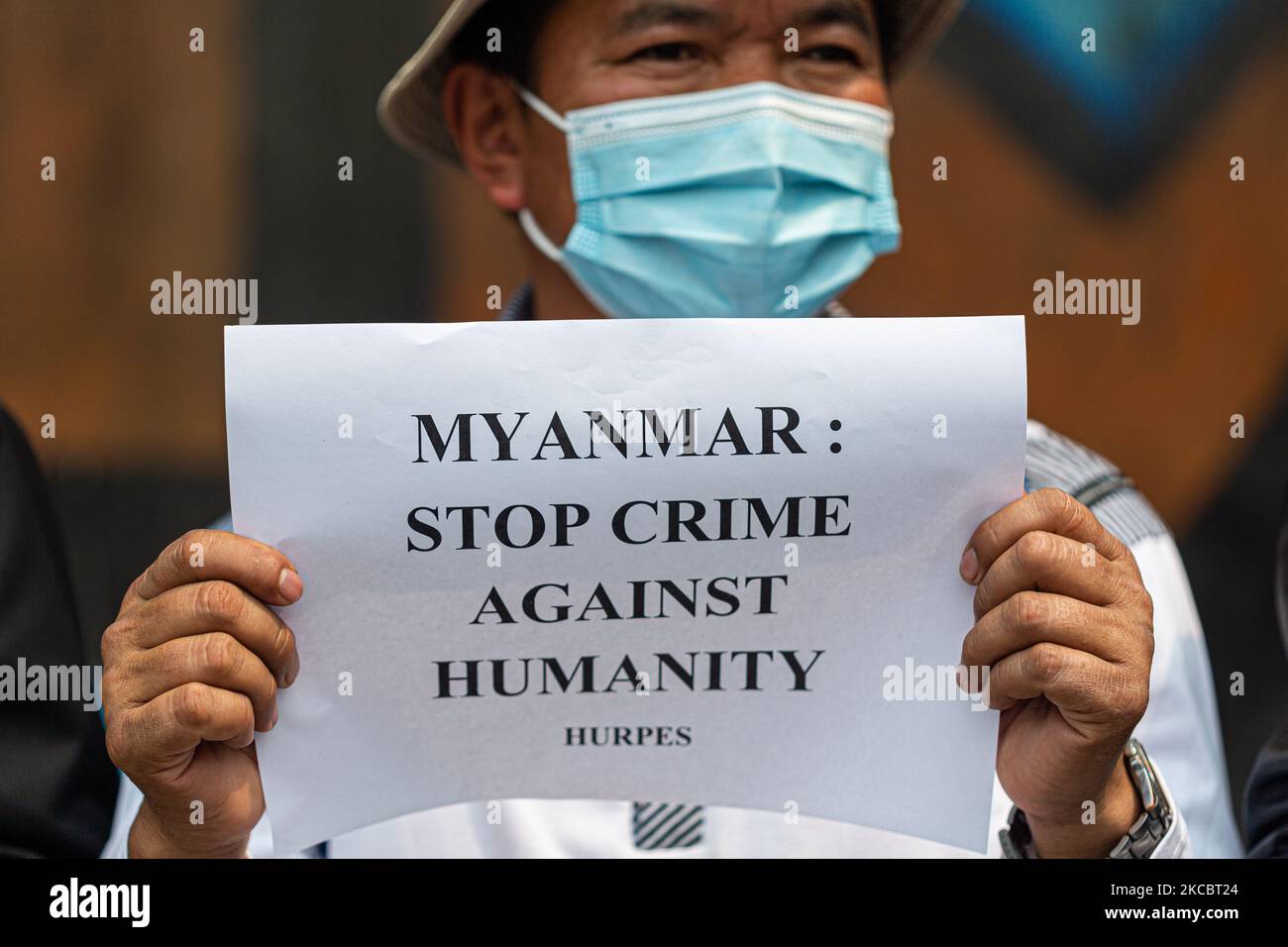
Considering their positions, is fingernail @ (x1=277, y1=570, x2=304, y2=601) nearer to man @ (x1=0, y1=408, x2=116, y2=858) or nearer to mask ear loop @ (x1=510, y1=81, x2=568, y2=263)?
man @ (x1=0, y1=408, x2=116, y2=858)

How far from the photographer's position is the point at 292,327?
1.32m

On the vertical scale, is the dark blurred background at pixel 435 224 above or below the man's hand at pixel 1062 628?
above

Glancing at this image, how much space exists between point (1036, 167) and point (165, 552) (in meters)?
2.55

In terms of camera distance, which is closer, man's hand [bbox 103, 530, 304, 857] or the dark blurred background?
man's hand [bbox 103, 530, 304, 857]

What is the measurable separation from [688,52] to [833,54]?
27 cm

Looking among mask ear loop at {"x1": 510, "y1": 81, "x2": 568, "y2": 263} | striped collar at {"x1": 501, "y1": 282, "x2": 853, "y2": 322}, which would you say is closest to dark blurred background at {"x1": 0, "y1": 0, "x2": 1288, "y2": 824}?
striped collar at {"x1": 501, "y1": 282, "x2": 853, "y2": 322}

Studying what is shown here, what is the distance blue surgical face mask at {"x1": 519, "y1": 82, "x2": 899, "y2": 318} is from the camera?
1977 mm

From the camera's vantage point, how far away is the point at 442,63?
7.38 feet

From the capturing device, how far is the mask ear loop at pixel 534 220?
2080mm

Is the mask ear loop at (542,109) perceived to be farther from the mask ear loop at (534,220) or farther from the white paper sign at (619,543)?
the white paper sign at (619,543)

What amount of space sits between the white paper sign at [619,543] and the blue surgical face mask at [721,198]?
678mm

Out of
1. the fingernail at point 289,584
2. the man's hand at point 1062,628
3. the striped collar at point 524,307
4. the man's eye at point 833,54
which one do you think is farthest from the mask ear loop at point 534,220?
the man's hand at point 1062,628

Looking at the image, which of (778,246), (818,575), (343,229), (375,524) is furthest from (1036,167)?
(375,524)
